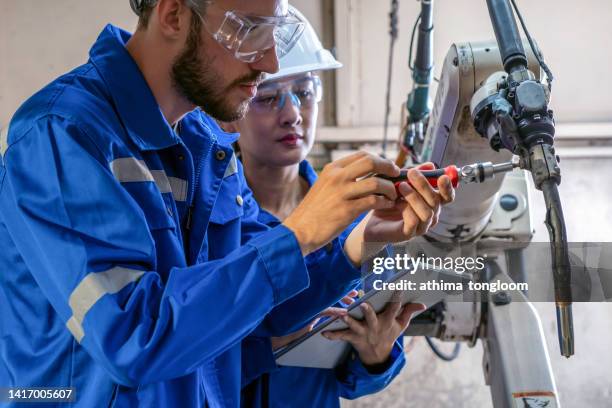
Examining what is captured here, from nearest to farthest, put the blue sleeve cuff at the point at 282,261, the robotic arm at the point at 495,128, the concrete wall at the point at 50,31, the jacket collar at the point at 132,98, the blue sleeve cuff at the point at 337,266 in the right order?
the robotic arm at the point at 495,128
the blue sleeve cuff at the point at 282,261
the jacket collar at the point at 132,98
the blue sleeve cuff at the point at 337,266
the concrete wall at the point at 50,31

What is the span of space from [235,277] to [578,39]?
2267mm

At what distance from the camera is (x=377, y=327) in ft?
4.44

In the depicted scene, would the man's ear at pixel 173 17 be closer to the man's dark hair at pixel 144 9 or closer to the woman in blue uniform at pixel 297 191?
the man's dark hair at pixel 144 9

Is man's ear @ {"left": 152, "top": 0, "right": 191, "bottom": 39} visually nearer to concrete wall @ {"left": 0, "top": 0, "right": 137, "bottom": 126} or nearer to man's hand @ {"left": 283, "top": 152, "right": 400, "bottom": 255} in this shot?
man's hand @ {"left": 283, "top": 152, "right": 400, "bottom": 255}

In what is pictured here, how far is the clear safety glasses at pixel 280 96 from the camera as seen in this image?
1.61 m

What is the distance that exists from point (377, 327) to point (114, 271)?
64 cm

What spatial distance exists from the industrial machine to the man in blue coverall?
0.16 m

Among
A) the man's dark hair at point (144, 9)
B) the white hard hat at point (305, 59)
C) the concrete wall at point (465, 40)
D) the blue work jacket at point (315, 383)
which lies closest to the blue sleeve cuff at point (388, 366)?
the blue work jacket at point (315, 383)

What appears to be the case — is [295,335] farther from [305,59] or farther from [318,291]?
[305,59]

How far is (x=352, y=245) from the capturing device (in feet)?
4.01

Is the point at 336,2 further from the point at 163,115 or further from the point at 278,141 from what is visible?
the point at 163,115

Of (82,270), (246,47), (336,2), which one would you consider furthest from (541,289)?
(336,2)

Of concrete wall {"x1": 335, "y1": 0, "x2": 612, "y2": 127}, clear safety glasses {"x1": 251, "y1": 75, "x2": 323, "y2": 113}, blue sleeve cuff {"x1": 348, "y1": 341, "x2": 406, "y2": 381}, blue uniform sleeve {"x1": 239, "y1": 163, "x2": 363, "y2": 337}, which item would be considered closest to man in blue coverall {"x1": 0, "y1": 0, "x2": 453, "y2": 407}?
blue uniform sleeve {"x1": 239, "y1": 163, "x2": 363, "y2": 337}

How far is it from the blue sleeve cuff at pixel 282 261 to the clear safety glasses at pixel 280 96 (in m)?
0.75
